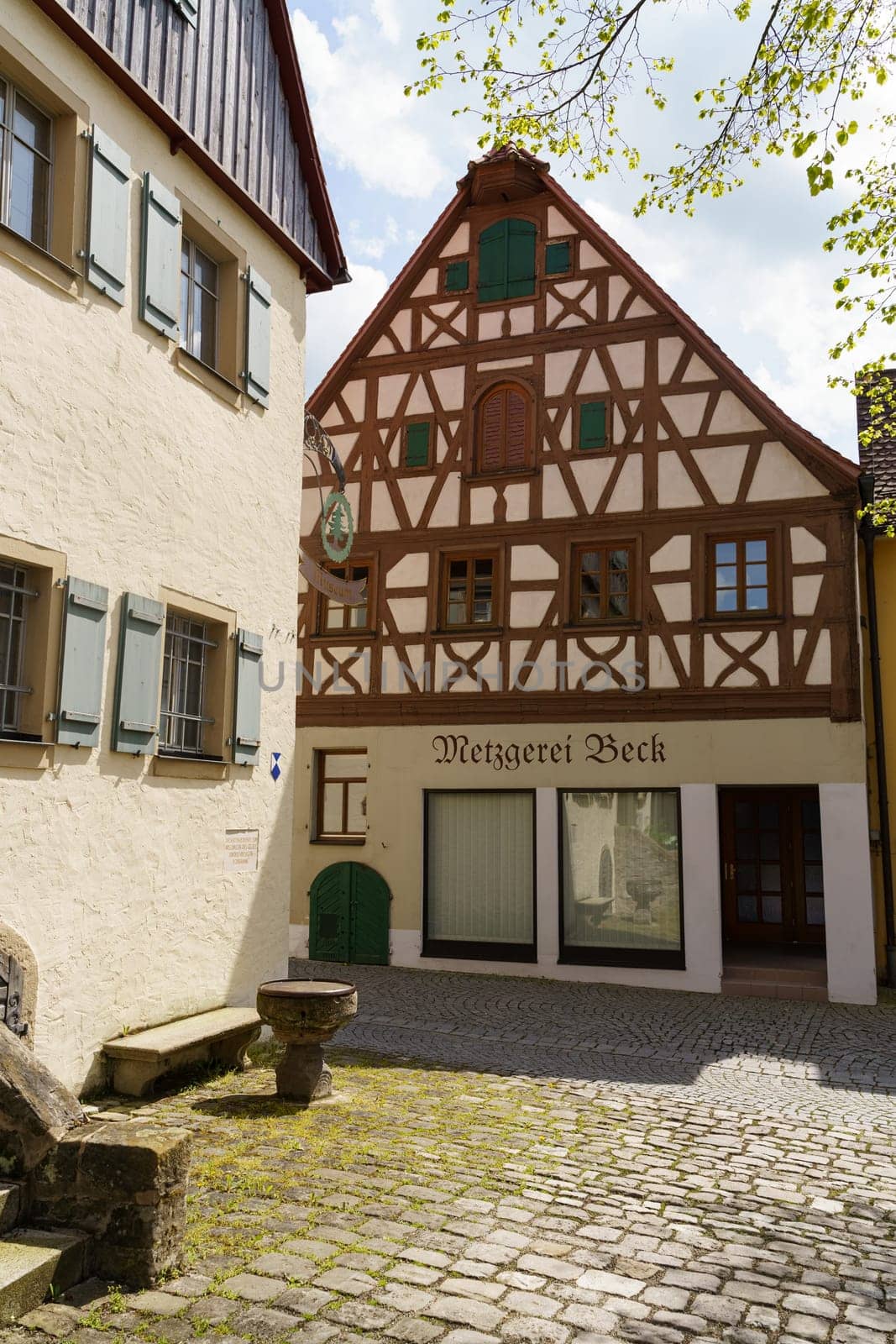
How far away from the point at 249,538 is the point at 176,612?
1157 millimetres

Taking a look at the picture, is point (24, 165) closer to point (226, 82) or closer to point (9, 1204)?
point (226, 82)

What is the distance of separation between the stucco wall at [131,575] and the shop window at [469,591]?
601 cm

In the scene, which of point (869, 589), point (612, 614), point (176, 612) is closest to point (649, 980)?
point (612, 614)

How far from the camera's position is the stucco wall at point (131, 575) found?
6.22 m

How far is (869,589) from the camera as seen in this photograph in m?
14.9

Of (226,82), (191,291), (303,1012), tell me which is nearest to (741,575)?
(191,291)

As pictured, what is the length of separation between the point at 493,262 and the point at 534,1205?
13555 mm

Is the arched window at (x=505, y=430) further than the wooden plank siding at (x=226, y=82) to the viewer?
Yes

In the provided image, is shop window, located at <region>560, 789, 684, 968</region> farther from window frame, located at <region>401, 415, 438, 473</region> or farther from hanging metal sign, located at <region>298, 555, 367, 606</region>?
window frame, located at <region>401, 415, 438, 473</region>

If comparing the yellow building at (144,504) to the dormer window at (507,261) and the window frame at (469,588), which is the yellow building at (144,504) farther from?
the dormer window at (507,261)

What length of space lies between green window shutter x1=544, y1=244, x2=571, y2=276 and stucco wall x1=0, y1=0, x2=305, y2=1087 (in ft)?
23.3

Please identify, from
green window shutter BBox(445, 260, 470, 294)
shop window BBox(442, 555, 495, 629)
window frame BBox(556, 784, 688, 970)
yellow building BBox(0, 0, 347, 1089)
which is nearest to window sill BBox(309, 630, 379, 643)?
shop window BBox(442, 555, 495, 629)

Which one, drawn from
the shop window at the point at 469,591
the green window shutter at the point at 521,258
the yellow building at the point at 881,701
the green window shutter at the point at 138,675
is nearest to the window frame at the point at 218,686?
the green window shutter at the point at 138,675

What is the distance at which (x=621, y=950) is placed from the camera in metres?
13.8
